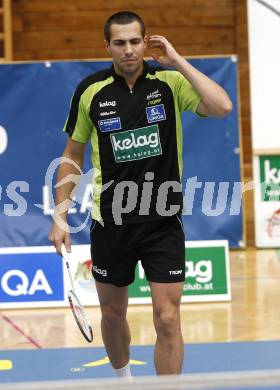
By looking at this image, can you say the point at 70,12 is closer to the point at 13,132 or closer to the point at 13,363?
the point at 13,132

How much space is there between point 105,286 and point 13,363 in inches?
47.4

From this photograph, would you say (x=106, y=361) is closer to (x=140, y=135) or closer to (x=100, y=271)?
(x=100, y=271)

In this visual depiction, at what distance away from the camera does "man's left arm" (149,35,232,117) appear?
10.9 ft

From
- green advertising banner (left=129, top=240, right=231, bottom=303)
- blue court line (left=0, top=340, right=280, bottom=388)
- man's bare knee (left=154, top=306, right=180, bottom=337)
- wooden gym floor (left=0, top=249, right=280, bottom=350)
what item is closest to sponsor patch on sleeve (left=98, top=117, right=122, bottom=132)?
man's bare knee (left=154, top=306, right=180, bottom=337)

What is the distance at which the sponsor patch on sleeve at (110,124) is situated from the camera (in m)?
3.45

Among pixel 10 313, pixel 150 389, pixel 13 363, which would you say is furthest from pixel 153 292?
pixel 10 313

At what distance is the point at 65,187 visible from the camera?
368cm

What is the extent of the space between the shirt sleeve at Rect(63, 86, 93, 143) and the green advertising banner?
8.80ft

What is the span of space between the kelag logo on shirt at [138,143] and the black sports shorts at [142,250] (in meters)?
0.29

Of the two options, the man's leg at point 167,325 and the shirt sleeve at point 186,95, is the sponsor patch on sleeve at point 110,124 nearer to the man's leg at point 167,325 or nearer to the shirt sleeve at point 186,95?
the shirt sleeve at point 186,95

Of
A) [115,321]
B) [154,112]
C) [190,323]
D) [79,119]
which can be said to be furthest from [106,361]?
[154,112]

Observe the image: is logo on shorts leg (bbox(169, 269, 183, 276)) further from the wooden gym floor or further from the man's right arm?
the wooden gym floor

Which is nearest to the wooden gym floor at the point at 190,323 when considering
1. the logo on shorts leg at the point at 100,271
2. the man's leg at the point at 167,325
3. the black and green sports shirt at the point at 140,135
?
the logo on shorts leg at the point at 100,271

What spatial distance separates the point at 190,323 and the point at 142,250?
2.14 m
